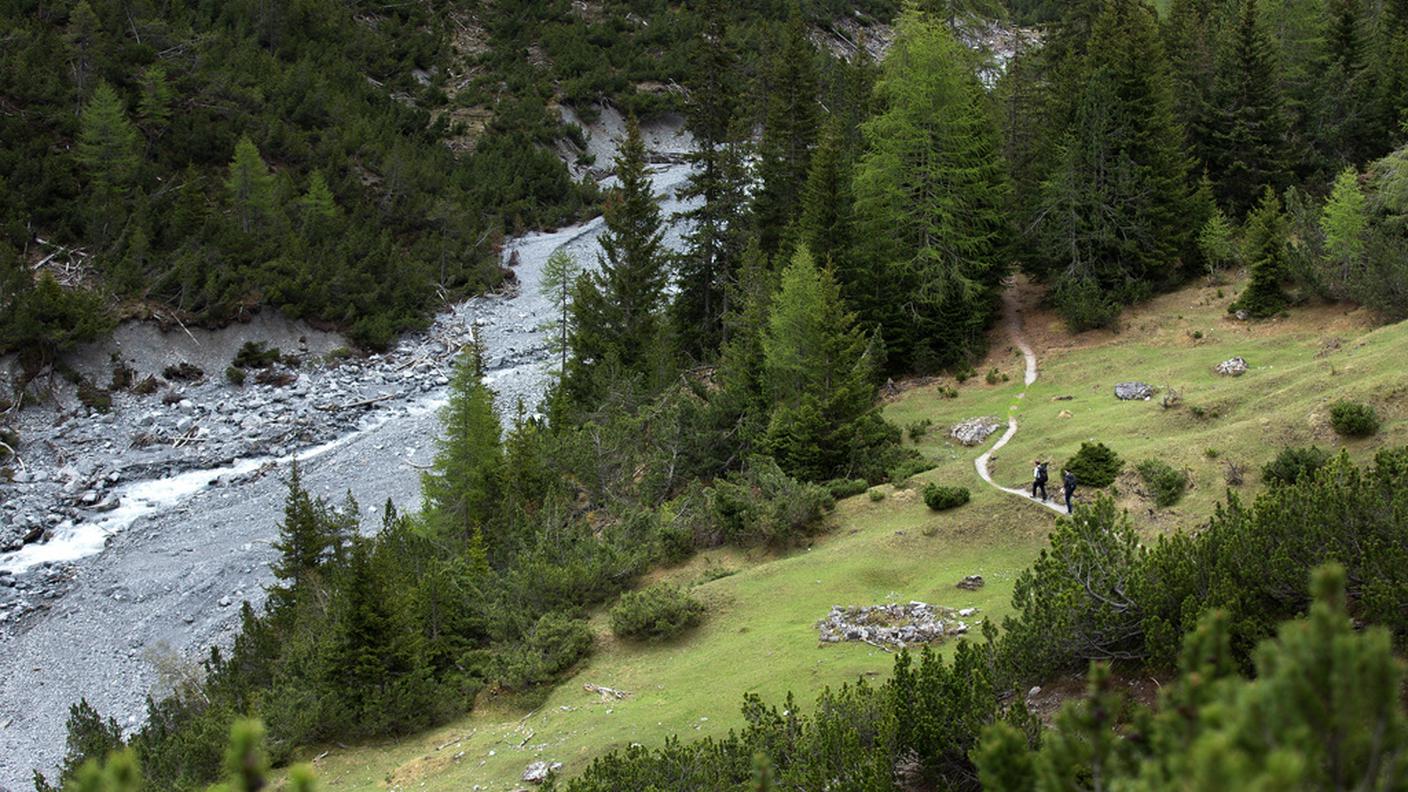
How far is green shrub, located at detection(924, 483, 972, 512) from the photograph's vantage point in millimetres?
25703

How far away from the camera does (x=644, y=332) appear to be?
146ft

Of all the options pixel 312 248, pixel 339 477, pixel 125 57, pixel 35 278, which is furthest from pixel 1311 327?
pixel 125 57

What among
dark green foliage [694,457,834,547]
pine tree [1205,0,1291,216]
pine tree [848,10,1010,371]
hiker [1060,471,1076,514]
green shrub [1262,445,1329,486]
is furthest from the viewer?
pine tree [1205,0,1291,216]

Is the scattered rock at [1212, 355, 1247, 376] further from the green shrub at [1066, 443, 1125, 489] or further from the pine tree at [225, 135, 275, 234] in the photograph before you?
the pine tree at [225, 135, 275, 234]

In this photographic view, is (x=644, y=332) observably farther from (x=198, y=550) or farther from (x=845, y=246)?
(x=198, y=550)

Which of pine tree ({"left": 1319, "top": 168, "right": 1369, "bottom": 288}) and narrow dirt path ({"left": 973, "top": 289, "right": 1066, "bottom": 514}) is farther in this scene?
pine tree ({"left": 1319, "top": 168, "right": 1369, "bottom": 288})

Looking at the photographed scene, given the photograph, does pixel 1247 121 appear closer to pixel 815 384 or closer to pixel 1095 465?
pixel 815 384

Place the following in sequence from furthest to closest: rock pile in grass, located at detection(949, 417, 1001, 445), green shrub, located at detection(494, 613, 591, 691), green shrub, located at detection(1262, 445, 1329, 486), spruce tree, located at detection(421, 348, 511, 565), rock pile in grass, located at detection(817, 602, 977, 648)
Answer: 1. spruce tree, located at detection(421, 348, 511, 565)
2. rock pile in grass, located at detection(949, 417, 1001, 445)
3. green shrub, located at detection(494, 613, 591, 691)
4. green shrub, located at detection(1262, 445, 1329, 486)
5. rock pile in grass, located at detection(817, 602, 977, 648)

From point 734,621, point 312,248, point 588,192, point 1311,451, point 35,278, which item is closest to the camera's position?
point 1311,451

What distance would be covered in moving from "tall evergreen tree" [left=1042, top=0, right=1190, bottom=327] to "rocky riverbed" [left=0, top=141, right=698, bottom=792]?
24.4 metres

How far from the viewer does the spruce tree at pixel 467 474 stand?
3462cm

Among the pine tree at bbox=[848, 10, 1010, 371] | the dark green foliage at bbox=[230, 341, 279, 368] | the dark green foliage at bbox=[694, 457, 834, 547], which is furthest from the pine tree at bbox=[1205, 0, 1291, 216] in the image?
the dark green foliage at bbox=[230, 341, 279, 368]

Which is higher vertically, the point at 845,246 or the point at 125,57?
the point at 125,57

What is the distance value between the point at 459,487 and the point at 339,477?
9.90m
